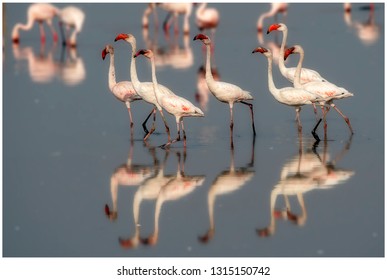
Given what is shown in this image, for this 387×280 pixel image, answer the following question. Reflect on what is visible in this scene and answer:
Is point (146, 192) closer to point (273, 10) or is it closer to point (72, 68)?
point (72, 68)

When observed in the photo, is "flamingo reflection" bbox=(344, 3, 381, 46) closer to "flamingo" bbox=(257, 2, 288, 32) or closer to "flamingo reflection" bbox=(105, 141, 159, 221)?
"flamingo" bbox=(257, 2, 288, 32)

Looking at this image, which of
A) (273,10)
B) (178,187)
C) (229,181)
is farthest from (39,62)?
(178,187)

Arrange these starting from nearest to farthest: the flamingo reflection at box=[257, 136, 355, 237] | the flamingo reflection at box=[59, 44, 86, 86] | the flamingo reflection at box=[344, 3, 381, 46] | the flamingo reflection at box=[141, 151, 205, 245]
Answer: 1. the flamingo reflection at box=[257, 136, 355, 237]
2. the flamingo reflection at box=[141, 151, 205, 245]
3. the flamingo reflection at box=[59, 44, 86, 86]
4. the flamingo reflection at box=[344, 3, 381, 46]

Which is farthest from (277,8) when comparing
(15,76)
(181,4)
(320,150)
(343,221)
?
(343,221)

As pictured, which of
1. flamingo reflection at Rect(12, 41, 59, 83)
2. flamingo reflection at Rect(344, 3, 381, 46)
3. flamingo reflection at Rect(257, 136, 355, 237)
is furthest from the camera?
flamingo reflection at Rect(344, 3, 381, 46)

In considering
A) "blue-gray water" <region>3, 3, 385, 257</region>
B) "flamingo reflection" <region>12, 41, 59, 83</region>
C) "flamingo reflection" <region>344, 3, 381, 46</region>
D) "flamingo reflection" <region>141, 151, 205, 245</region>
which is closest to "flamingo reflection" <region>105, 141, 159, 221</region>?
"blue-gray water" <region>3, 3, 385, 257</region>

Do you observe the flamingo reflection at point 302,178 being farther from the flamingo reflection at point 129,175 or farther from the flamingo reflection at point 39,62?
the flamingo reflection at point 39,62

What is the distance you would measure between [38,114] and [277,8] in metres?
11.9

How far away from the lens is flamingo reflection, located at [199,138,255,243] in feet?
42.0

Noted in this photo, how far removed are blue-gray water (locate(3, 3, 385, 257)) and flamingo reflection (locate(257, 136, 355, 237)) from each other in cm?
2

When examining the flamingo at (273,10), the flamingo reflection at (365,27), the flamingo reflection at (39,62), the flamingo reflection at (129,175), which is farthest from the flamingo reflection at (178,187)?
the flamingo at (273,10)

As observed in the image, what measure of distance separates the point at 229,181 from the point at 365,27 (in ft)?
54.1

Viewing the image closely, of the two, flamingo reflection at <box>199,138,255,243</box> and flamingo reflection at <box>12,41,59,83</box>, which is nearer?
flamingo reflection at <box>199,138,255,243</box>

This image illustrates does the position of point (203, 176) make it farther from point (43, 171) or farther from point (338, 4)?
point (338, 4)
